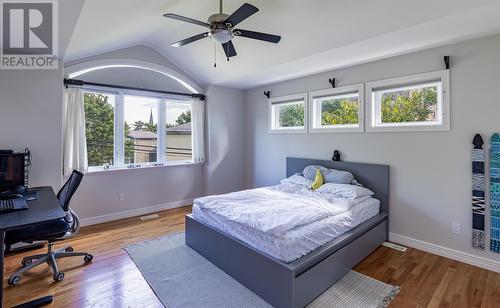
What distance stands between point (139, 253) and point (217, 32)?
8.35 feet

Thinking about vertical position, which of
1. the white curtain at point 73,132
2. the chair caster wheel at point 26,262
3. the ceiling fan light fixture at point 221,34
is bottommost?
the chair caster wheel at point 26,262

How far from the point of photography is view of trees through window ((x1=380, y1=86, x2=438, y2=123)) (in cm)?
304

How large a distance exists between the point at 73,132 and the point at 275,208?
9.93 ft

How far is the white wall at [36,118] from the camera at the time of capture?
291 cm

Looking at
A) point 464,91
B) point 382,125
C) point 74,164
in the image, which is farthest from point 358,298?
point 74,164

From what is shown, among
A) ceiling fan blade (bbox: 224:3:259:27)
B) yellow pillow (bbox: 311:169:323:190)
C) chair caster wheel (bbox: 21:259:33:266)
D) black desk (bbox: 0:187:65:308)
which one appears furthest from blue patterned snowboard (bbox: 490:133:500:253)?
chair caster wheel (bbox: 21:259:33:266)

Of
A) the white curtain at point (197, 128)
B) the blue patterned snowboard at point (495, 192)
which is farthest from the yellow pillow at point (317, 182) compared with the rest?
the white curtain at point (197, 128)

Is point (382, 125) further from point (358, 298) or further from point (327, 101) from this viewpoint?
point (358, 298)

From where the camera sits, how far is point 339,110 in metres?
3.89

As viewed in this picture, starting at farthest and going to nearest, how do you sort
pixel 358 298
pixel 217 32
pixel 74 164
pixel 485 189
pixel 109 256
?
pixel 74 164, pixel 109 256, pixel 485 189, pixel 217 32, pixel 358 298

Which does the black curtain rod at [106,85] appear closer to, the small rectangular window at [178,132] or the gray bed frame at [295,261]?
the small rectangular window at [178,132]

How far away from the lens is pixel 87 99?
12.6ft

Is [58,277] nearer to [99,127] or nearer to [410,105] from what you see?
[99,127]

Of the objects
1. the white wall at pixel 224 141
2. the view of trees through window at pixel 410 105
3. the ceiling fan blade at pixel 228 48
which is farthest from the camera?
the white wall at pixel 224 141
